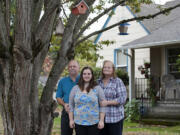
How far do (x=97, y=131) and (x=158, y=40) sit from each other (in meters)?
9.34

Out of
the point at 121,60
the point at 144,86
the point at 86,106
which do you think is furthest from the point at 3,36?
the point at 121,60

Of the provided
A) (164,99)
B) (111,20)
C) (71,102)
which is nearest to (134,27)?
(111,20)

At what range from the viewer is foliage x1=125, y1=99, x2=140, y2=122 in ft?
45.7

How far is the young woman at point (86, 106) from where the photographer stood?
15.9 feet

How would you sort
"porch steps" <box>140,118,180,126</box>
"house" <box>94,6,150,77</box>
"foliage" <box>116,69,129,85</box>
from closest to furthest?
1. "porch steps" <box>140,118,180,126</box>
2. "foliage" <box>116,69,129,85</box>
3. "house" <box>94,6,150,77</box>

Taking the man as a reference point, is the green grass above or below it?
below

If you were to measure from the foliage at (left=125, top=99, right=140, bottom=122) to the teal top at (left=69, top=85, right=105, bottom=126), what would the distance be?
910 cm

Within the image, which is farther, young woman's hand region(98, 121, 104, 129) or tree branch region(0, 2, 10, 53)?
tree branch region(0, 2, 10, 53)

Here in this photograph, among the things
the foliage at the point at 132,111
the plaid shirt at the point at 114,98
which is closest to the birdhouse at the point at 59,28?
the plaid shirt at the point at 114,98

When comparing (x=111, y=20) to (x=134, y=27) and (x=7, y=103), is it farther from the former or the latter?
(x=7, y=103)

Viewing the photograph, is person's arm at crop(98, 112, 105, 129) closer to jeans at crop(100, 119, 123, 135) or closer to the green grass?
jeans at crop(100, 119, 123, 135)

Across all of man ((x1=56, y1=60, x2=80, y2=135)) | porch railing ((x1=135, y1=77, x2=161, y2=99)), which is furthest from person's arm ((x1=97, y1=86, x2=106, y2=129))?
porch railing ((x1=135, y1=77, x2=161, y2=99))

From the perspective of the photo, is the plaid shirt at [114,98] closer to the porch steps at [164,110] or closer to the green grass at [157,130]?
the green grass at [157,130]

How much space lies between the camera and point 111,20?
19.8 m
